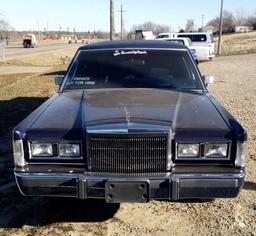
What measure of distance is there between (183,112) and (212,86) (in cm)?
1167

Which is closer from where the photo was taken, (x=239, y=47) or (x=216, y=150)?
(x=216, y=150)

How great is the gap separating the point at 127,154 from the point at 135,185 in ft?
0.90

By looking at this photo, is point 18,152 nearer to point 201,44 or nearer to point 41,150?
point 41,150

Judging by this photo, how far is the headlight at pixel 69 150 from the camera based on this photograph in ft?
12.9

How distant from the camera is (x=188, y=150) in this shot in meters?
3.90

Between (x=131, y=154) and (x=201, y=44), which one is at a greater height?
Result: (x=131, y=154)

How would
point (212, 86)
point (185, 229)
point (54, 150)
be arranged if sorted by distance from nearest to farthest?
point (54, 150) < point (185, 229) < point (212, 86)

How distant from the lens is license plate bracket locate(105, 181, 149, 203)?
3.80 metres

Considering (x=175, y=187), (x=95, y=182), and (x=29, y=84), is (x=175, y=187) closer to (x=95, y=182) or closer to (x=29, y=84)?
(x=95, y=182)

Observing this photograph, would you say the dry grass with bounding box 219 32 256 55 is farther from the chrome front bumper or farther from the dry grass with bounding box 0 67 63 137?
the chrome front bumper

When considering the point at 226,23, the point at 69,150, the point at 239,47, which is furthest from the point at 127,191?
the point at 226,23

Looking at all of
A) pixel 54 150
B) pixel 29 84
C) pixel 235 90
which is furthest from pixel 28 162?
pixel 29 84

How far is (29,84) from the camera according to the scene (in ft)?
52.7

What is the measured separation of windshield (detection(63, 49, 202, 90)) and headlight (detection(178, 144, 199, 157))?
1.58 metres
